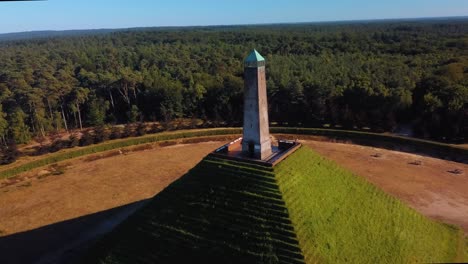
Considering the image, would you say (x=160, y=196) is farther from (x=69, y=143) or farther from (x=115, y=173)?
(x=69, y=143)

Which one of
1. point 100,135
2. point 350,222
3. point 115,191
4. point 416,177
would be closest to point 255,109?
point 350,222

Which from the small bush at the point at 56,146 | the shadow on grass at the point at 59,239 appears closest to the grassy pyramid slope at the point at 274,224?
the shadow on grass at the point at 59,239

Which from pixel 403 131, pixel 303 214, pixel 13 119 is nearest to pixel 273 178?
pixel 303 214

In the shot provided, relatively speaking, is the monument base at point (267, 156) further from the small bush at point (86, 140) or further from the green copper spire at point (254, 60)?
the small bush at point (86, 140)

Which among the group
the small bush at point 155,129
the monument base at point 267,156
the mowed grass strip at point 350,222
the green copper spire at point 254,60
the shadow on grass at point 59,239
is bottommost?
the shadow on grass at point 59,239

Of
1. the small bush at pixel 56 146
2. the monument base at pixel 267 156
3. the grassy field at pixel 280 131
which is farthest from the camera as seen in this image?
the small bush at pixel 56 146

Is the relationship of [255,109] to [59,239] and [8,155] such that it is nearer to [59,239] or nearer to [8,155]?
[59,239]
